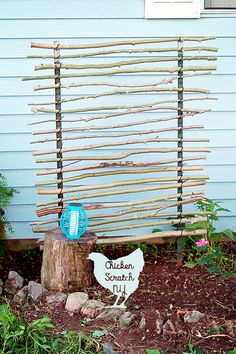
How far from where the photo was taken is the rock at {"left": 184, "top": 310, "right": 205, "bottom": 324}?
15.5 ft

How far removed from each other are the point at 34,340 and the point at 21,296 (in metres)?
0.93

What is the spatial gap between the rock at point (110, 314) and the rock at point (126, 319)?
0.19 ft

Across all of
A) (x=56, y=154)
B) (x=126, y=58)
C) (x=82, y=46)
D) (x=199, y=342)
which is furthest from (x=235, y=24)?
(x=199, y=342)

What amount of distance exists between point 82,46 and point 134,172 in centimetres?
92

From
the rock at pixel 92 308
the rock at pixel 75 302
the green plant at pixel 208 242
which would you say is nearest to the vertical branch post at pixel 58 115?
the rock at pixel 75 302

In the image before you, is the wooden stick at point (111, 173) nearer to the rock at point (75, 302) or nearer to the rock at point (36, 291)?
the rock at point (36, 291)

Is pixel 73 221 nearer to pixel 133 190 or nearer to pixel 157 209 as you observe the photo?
pixel 133 190

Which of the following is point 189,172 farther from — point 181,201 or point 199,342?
point 199,342

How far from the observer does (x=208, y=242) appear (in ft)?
18.6

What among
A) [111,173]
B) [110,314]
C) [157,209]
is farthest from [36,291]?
[157,209]

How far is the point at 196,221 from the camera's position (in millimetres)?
5781

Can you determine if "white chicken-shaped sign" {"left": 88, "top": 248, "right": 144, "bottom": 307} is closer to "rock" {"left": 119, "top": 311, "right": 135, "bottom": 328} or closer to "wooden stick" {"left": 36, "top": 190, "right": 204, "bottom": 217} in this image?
"rock" {"left": 119, "top": 311, "right": 135, "bottom": 328}

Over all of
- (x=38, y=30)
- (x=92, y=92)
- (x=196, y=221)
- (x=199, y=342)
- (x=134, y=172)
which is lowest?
(x=199, y=342)

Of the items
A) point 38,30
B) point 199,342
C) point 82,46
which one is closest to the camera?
point 199,342
